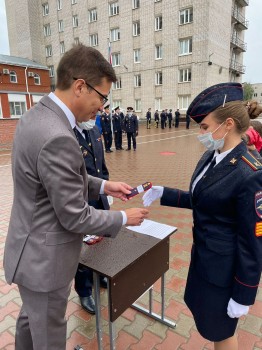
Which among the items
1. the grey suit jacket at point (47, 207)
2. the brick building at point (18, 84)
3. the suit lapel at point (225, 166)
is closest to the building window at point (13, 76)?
the brick building at point (18, 84)

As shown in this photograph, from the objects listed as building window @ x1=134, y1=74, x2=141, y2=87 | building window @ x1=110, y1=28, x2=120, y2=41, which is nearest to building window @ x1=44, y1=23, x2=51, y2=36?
building window @ x1=110, y1=28, x2=120, y2=41

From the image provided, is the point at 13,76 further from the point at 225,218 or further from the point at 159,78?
the point at 225,218

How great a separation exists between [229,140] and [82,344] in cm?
203

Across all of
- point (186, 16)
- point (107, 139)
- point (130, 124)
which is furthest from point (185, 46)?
point (107, 139)

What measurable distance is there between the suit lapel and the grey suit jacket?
586mm

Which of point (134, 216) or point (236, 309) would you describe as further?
point (134, 216)

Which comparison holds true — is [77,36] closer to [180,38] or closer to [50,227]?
[180,38]

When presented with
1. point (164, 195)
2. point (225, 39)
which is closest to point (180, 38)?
point (225, 39)

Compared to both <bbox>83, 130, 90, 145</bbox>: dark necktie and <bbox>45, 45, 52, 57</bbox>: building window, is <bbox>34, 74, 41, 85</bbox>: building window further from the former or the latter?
<bbox>83, 130, 90, 145</bbox>: dark necktie

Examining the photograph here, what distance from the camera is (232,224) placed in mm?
1513

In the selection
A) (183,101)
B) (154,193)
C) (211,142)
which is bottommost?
(154,193)

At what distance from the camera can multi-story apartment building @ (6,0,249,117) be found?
24344mm

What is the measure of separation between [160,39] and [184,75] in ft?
14.6

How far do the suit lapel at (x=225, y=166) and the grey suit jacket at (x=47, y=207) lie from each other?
0.59 m
